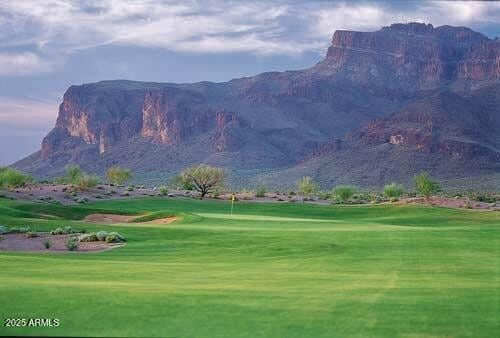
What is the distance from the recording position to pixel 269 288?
54.3 ft

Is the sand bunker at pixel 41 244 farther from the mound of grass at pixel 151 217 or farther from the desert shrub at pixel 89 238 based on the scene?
the mound of grass at pixel 151 217

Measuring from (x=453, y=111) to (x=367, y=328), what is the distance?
583ft

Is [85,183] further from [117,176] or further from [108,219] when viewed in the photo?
[108,219]

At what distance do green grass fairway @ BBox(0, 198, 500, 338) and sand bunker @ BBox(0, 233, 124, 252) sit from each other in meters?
1.47

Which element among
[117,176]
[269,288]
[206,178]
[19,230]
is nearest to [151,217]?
[19,230]

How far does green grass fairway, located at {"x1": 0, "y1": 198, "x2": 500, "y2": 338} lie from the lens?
12766 mm

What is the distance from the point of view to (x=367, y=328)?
1282 centimetres

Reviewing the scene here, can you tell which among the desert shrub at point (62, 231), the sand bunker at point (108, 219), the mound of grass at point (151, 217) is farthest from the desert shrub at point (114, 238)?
the sand bunker at point (108, 219)

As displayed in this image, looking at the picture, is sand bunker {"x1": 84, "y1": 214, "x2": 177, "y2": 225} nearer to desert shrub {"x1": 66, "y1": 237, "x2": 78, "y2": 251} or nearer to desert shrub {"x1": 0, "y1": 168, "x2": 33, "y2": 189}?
desert shrub {"x1": 66, "y1": 237, "x2": 78, "y2": 251}

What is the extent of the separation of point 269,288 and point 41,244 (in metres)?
18.8

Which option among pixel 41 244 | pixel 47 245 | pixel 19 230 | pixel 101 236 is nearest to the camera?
pixel 47 245

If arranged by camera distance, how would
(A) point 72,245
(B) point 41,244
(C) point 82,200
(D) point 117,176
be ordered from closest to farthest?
1. (A) point 72,245
2. (B) point 41,244
3. (C) point 82,200
4. (D) point 117,176

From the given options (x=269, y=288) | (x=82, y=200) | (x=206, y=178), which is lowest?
(x=269, y=288)

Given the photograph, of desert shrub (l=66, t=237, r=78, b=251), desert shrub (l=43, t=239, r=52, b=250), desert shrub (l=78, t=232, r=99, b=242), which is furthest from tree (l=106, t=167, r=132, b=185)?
desert shrub (l=66, t=237, r=78, b=251)
